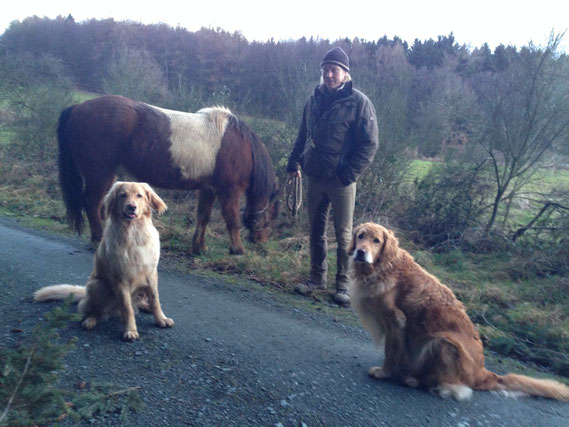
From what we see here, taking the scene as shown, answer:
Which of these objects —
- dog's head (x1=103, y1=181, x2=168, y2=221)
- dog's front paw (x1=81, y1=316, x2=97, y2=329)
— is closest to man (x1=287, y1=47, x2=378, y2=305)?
dog's head (x1=103, y1=181, x2=168, y2=221)

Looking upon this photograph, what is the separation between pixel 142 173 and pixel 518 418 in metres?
5.96

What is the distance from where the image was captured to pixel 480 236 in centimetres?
862

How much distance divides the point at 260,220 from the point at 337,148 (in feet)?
9.55

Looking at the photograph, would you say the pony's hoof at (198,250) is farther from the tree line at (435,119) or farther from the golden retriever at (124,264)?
the tree line at (435,119)

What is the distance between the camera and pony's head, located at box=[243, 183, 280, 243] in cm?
802

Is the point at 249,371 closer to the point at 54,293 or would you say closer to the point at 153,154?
the point at 54,293

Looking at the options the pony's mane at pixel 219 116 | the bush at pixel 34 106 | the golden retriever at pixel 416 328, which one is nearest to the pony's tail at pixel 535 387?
the golden retriever at pixel 416 328

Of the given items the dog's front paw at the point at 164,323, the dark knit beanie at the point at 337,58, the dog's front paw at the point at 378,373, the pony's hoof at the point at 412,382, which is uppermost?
the dark knit beanie at the point at 337,58

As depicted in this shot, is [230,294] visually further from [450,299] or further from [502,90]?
[502,90]

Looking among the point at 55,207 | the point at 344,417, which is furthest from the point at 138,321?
the point at 55,207

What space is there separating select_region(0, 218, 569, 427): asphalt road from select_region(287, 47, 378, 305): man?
45.9 inches

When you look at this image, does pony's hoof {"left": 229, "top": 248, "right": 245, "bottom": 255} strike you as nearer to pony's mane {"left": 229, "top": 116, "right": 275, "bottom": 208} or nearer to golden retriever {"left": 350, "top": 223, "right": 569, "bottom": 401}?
pony's mane {"left": 229, "top": 116, "right": 275, "bottom": 208}

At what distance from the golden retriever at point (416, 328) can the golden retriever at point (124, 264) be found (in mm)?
1957

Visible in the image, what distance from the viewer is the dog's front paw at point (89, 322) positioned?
13.4 feet
